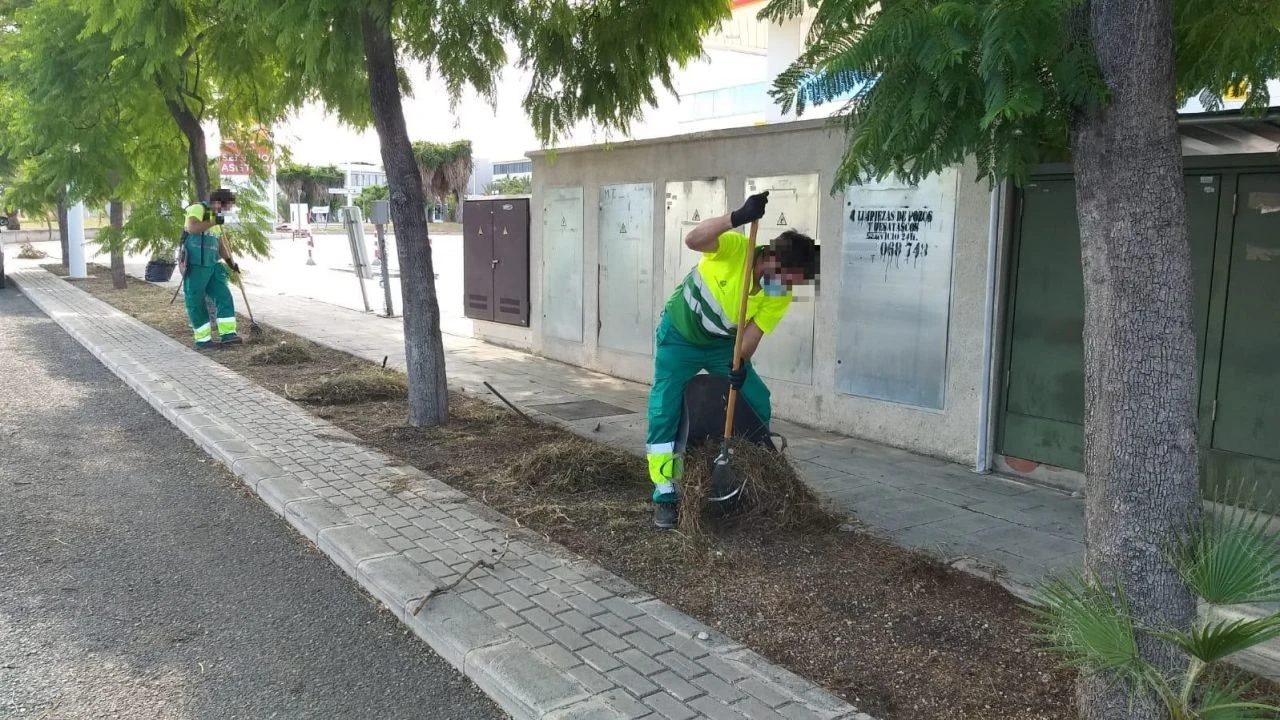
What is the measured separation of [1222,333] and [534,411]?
5147 millimetres

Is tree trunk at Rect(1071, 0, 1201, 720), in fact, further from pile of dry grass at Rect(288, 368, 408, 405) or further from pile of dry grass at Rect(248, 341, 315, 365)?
pile of dry grass at Rect(248, 341, 315, 365)

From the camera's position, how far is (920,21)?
279cm

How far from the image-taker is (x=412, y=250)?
24.2 feet

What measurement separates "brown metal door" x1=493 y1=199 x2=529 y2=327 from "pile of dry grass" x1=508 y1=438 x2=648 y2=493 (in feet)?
18.7

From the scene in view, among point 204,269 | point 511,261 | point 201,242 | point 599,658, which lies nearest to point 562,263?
point 511,261

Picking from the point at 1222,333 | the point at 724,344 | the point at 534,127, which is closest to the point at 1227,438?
the point at 1222,333

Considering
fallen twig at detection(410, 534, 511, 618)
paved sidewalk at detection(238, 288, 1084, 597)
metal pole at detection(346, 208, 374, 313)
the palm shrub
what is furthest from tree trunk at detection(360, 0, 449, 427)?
metal pole at detection(346, 208, 374, 313)

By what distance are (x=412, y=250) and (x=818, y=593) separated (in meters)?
4.41

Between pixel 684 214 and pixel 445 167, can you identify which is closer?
pixel 684 214

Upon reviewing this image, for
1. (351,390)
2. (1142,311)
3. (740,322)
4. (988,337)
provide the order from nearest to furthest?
(1142,311) → (740,322) → (988,337) → (351,390)

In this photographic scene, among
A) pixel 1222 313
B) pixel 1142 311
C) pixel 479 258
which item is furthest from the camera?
pixel 479 258

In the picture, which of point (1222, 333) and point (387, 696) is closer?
point (387, 696)

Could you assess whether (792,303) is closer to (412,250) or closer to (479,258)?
(412,250)

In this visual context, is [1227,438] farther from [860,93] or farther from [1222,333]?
[860,93]
